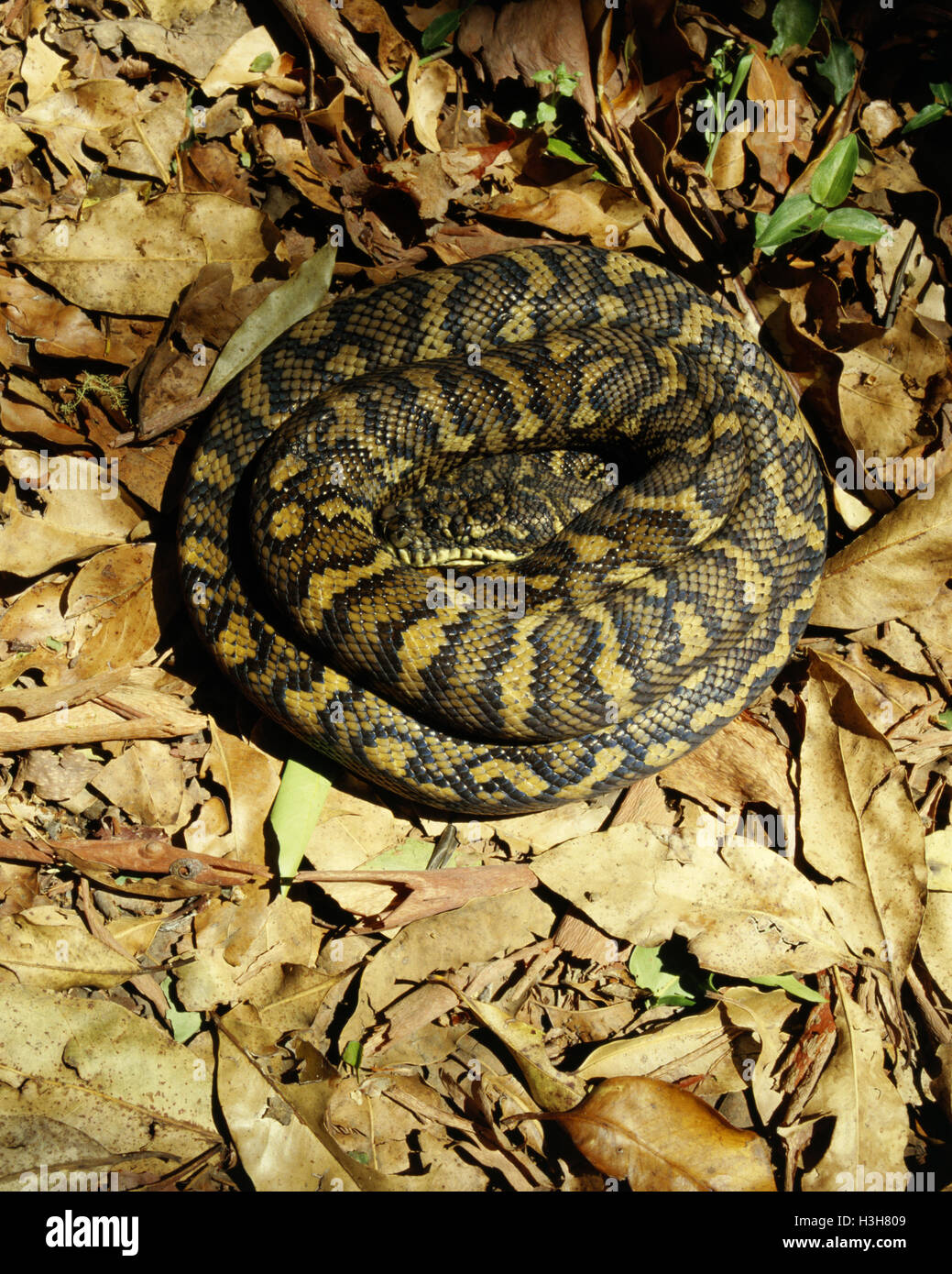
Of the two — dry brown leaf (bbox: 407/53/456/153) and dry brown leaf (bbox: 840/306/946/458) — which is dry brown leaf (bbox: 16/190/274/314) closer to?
dry brown leaf (bbox: 407/53/456/153)

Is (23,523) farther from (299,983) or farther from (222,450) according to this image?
(299,983)

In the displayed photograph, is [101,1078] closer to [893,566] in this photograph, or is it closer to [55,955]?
[55,955]

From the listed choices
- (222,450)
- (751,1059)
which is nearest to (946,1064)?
(751,1059)

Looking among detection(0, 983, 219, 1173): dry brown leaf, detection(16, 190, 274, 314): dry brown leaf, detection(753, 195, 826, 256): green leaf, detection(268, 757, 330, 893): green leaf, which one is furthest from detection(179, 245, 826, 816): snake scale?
detection(0, 983, 219, 1173): dry brown leaf

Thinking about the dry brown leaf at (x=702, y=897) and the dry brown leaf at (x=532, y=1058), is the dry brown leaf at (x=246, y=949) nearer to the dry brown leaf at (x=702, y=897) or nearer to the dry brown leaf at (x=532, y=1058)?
the dry brown leaf at (x=532, y=1058)

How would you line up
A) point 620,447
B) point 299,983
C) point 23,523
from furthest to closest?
point 620,447 < point 23,523 < point 299,983

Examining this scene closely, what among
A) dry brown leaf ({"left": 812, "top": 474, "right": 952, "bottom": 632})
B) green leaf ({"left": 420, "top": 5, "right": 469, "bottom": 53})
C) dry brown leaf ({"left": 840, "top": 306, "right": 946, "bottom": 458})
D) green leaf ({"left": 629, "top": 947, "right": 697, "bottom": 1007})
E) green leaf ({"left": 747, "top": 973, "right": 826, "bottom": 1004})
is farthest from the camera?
green leaf ({"left": 420, "top": 5, "right": 469, "bottom": 53})

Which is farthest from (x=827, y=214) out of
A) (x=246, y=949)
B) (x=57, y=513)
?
(x=246, y=949)
